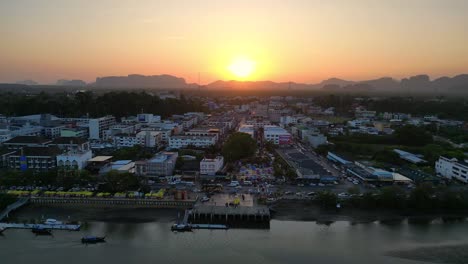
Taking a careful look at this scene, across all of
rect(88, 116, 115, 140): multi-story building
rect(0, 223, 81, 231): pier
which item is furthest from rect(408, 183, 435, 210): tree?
rect(88, 116, 115, 140): multi-story building

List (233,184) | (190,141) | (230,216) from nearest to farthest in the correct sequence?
(230,216)
(233,184)
(190,141)

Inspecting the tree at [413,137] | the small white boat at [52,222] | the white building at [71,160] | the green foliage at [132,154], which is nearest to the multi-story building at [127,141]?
the green foliage at [132,154]

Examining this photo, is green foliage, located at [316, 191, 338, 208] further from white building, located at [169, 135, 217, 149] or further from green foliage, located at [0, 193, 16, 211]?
green foliage, located at [0, 193, 16, 211]

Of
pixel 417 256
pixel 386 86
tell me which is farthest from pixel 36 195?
pixel 386 86

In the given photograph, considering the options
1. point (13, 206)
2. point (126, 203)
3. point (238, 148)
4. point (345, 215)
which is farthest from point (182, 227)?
point (238, 148)

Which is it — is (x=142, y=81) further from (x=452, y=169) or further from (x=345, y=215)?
(x=345, y=215)

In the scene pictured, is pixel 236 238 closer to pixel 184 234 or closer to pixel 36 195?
pixel 184 234
